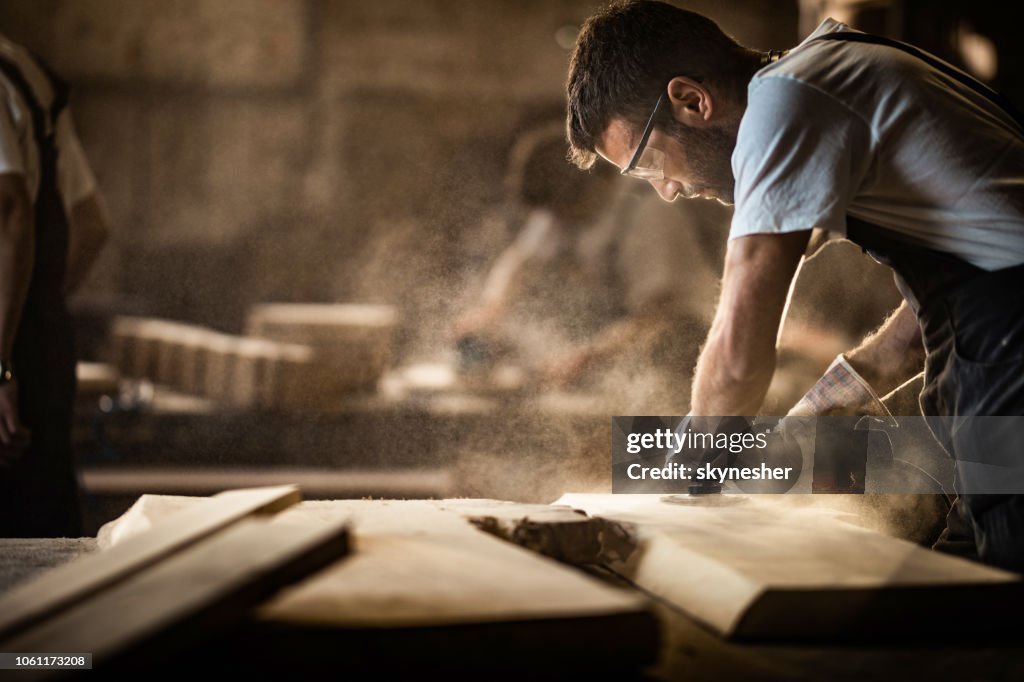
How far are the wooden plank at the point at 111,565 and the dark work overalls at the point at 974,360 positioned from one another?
3.55 ft

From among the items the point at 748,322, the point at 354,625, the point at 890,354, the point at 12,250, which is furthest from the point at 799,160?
the point at 12,250

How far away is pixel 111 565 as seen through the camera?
99cm

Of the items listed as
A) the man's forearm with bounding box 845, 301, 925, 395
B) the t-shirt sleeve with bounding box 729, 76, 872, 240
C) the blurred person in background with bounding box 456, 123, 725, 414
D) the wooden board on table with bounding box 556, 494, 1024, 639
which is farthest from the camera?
the blurred person in background with bounding box 456, 123, 725, 414

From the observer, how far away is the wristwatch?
279cm

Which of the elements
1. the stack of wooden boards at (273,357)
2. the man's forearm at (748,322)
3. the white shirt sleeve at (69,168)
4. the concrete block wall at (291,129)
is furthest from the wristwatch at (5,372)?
the concrete block wall at (291,129)

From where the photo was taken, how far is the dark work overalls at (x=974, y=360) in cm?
150

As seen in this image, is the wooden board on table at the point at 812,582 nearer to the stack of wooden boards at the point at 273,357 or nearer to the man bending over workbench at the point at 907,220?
the man bending over workbench at the point at 907,220

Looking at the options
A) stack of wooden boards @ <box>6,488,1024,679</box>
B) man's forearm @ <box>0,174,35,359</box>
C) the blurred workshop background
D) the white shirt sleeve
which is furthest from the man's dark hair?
the blurred workshop background

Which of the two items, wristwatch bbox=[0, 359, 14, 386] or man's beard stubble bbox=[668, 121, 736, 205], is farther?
wristwatch bbox=[0, 359, 14, 386]

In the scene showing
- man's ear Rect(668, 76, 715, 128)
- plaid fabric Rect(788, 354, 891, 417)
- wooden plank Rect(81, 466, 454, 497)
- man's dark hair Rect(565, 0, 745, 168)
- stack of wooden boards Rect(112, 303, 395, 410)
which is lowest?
wooden plank Rect(81, 466, 454, 497)

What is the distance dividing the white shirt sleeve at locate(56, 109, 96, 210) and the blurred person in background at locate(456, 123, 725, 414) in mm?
2221

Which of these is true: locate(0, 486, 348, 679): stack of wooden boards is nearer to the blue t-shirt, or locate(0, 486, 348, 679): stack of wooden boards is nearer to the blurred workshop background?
the blue t-shirt

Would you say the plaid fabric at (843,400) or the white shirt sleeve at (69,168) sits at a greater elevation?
the white shirt sleeve at (69,168)

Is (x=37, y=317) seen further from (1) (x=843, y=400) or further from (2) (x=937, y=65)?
(2) (x=937, y=65)
